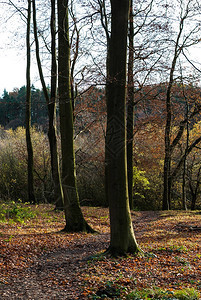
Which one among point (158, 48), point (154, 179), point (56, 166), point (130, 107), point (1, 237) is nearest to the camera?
point (1, 237)

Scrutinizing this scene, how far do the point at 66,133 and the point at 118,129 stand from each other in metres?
3.07

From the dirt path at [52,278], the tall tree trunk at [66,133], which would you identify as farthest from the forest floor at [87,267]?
the tall tree trunk at [66,133]

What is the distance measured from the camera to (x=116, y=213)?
242 inches

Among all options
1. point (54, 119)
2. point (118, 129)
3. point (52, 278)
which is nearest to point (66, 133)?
point (118, 129)

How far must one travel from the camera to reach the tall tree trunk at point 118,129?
599 cm

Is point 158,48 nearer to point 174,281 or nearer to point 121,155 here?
point 121,155

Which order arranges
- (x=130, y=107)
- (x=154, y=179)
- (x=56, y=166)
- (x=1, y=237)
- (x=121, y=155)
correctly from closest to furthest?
(x=121, y=155)
(x=1, y=237)
(x=56, y=166)
(x=130, y=107)
(x=154, y=179)

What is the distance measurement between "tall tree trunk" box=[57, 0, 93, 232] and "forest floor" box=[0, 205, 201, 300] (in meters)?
0.60

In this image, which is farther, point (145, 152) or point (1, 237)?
point (145, 152)

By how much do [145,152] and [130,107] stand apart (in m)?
6.57

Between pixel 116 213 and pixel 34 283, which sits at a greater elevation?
pixel 116 213

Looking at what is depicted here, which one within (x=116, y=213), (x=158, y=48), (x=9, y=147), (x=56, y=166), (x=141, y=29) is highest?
(x=141, y=29)

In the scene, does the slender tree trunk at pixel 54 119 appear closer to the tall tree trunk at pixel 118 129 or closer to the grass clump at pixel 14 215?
the grass clump at pixel 14 215

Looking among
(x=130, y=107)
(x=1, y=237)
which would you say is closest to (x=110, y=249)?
(x=1, y=237)
